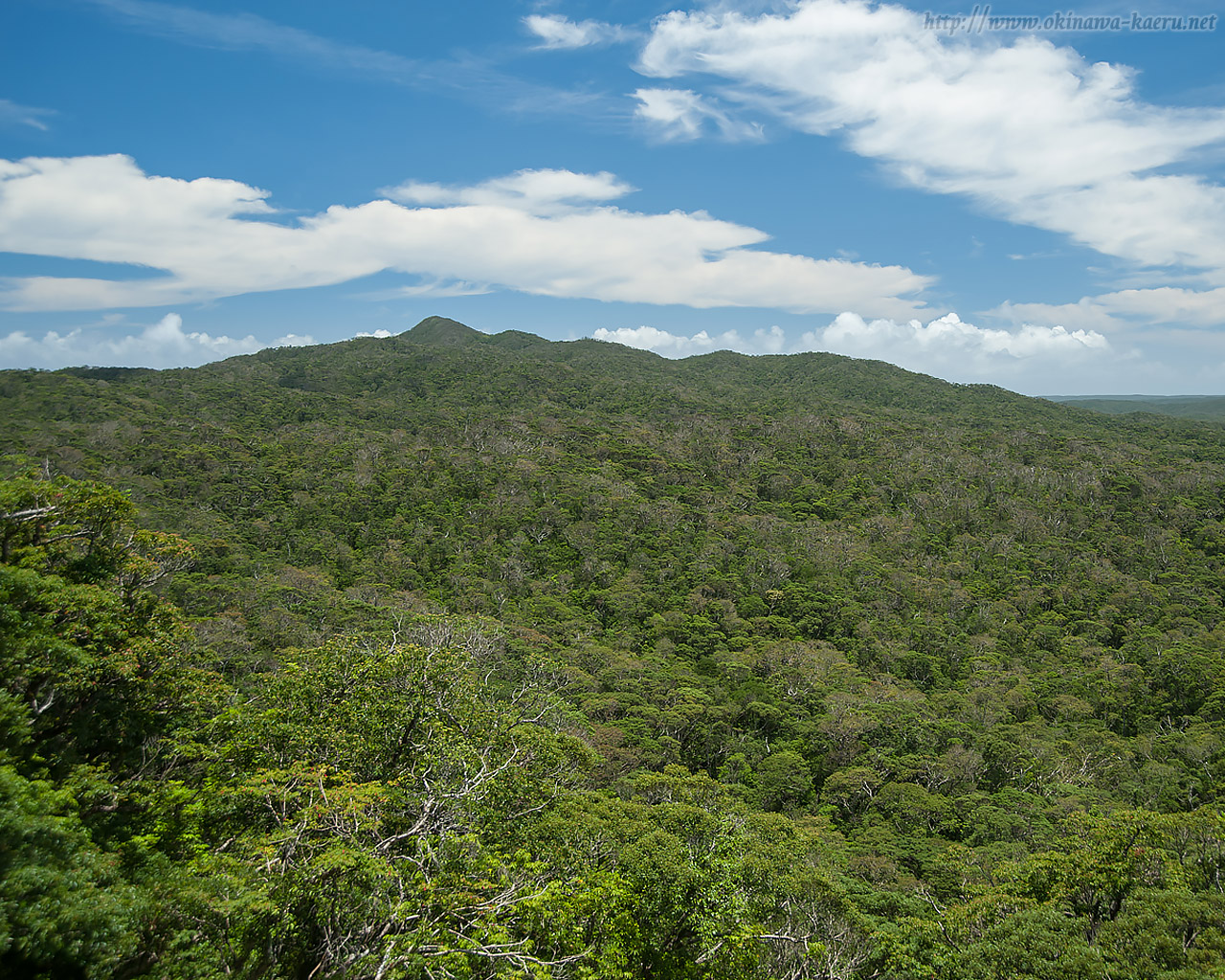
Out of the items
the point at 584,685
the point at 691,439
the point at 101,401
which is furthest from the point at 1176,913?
the point at 101,401

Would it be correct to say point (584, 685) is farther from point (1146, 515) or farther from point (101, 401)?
point (101, 401)

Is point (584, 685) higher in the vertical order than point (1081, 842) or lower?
lower

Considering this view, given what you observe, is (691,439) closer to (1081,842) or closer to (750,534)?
(750,534)

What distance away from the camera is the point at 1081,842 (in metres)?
18.2

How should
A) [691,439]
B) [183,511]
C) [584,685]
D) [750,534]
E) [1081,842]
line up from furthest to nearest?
[691,439] → [750,534] → [183,511] → [584,685] → [1081,842]

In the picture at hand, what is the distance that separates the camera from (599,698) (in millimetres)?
31109

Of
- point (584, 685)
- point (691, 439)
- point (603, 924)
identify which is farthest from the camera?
point (691, 439)

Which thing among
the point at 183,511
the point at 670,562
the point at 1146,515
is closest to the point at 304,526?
the point at 183,511

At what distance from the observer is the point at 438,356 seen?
144m

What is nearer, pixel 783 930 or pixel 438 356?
pixel 783 930

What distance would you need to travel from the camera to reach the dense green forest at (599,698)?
29.4ft

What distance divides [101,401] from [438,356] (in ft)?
242

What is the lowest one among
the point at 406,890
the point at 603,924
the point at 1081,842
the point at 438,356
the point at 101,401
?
the point at 1081,842

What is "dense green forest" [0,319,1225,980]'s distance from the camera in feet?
29.4
